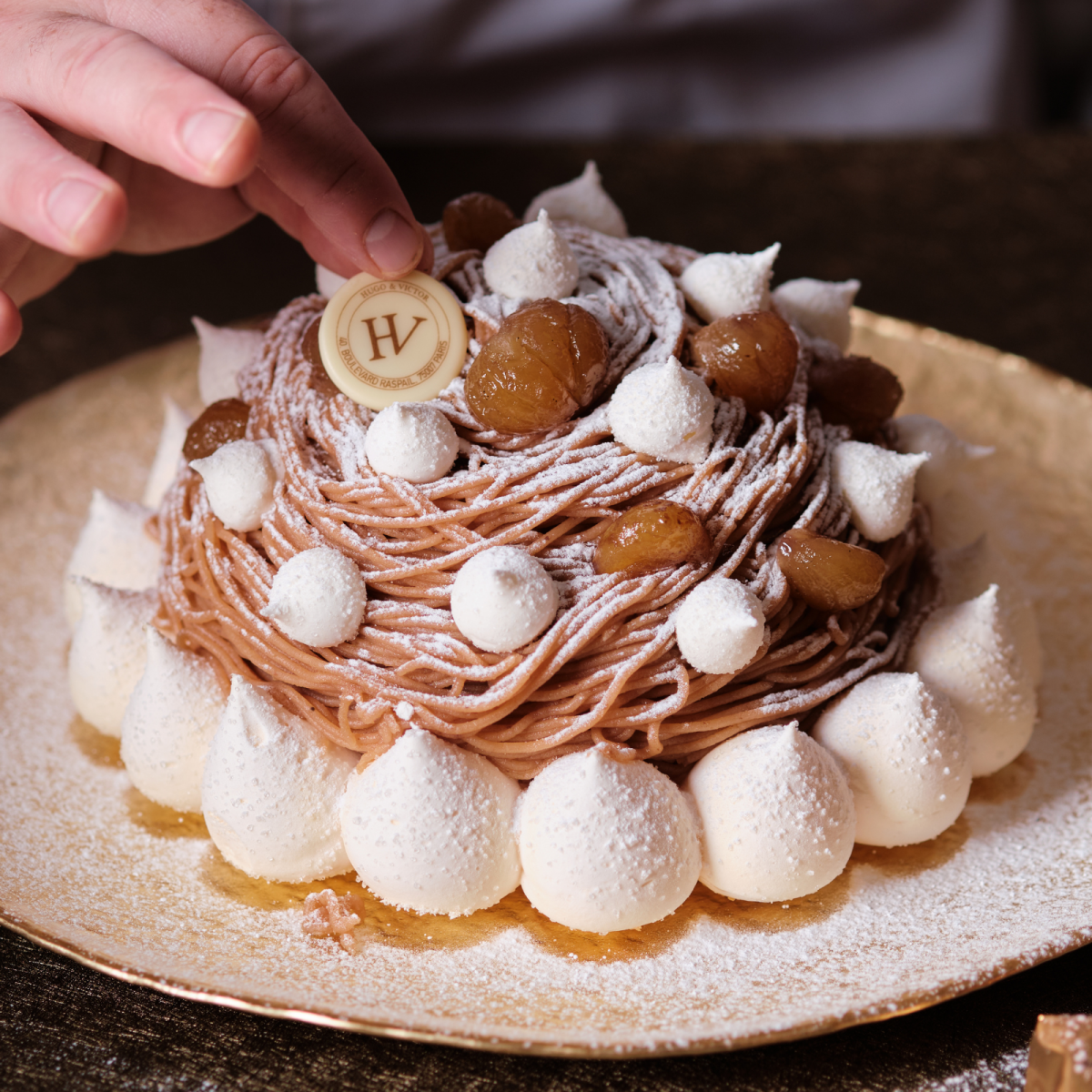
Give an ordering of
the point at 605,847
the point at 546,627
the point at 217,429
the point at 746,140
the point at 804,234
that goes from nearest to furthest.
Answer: the point at 605,847 → the point at 546,627 → the point at 217,429 → the point at 804,234 → the point at 746,140

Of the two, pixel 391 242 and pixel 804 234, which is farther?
pixel 804 234

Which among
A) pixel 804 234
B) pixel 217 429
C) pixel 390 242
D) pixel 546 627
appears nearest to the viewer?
pixel 546 627

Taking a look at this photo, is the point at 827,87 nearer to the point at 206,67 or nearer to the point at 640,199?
the point at 640,199

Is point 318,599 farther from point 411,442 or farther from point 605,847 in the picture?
point 605,847

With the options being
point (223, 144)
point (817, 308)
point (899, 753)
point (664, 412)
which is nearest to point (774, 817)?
point (899, 753)

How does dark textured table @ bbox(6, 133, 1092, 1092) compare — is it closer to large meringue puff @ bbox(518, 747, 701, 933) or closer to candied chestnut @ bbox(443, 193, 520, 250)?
candied chestnut @ bbox(443, 193, 520, 250)

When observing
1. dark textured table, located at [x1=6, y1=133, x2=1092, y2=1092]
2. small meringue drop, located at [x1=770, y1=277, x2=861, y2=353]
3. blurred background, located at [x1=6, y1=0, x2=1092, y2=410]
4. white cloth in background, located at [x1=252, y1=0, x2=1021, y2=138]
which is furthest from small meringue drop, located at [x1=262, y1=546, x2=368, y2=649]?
white cloth in background, located at [x1=252, y1=0, x2=1021, y2=138]

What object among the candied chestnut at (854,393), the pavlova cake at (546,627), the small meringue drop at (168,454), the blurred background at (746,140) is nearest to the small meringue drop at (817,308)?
the candied chestnut at (854,393)

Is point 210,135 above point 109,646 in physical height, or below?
above
